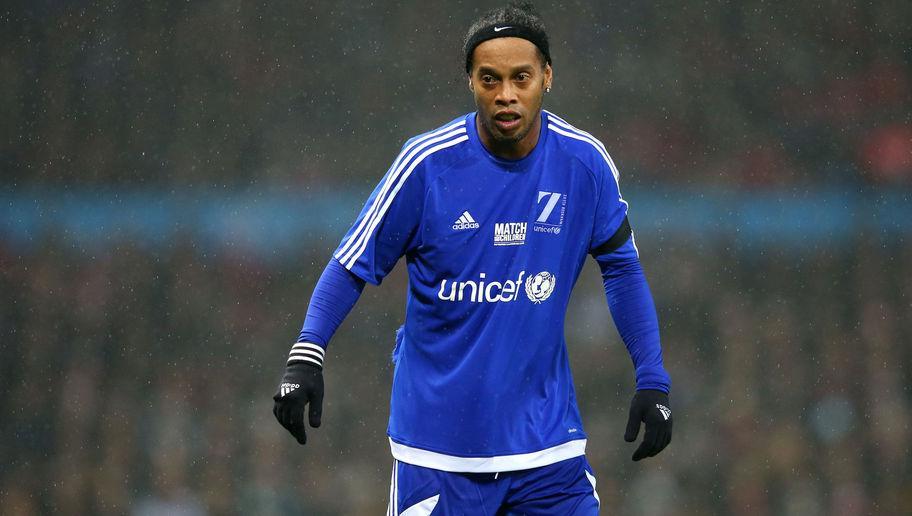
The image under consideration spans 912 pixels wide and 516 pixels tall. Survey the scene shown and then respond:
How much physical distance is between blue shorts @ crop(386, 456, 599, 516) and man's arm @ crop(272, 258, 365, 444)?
0.27 meters

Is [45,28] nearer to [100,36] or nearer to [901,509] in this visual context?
[100,36]

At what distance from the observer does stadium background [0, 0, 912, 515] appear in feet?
21.2

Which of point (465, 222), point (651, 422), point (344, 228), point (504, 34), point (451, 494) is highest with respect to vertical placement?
point (344, 228)

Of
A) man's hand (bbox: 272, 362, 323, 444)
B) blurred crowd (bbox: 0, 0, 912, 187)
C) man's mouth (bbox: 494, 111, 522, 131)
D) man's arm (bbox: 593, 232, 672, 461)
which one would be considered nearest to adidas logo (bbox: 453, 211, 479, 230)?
man's mouth (bbox: 494, 111, 522, 131)

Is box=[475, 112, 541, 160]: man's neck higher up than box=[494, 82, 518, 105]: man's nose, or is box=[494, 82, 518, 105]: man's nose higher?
box=[494, 82, 518, 105]: man's nose

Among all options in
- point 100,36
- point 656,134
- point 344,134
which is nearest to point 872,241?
point 656,134

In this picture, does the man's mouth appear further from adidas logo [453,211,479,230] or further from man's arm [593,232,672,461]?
man's arm [593,232,672,461]

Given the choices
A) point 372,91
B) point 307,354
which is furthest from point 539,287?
point 372,91

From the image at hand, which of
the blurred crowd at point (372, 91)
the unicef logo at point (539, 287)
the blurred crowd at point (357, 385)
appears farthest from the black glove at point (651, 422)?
the blurred crowd at point (372, 91)

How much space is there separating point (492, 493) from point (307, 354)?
54cm

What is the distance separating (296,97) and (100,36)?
1.29 m

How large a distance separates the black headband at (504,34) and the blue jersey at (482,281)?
19cm

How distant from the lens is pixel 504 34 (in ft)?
8.91

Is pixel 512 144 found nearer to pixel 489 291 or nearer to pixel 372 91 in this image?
pixel 489 291
